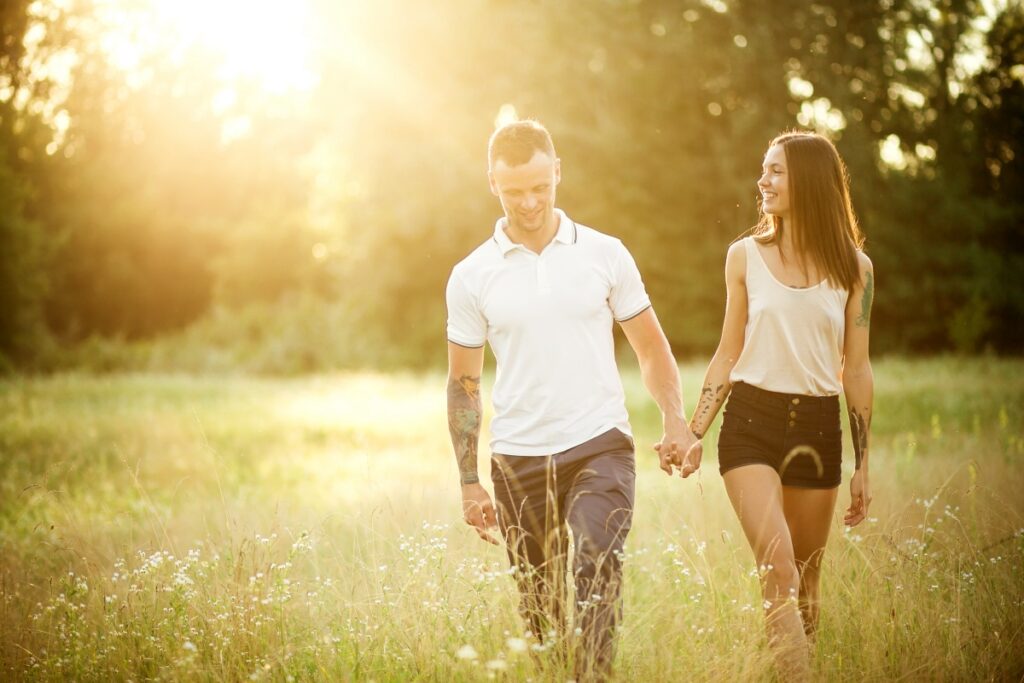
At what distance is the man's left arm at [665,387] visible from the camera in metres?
4.43

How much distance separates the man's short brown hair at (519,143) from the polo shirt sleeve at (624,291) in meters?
0.57

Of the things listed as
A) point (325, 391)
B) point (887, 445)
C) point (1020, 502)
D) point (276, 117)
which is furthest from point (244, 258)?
point (1020, 502)

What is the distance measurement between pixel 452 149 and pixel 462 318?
24634 mm

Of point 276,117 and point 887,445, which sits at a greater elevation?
point 276,117

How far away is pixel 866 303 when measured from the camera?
15.1ft

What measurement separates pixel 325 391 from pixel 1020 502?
1708 centimetres

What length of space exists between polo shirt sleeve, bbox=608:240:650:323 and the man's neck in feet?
1.00

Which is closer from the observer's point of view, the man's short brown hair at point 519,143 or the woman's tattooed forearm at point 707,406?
the man's short brown hair at point 519,143

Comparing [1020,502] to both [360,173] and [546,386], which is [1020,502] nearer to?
[546,386]

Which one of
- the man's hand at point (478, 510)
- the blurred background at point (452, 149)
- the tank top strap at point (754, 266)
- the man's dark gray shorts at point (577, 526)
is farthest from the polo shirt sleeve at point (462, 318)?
the blurred background at point (452, 149)

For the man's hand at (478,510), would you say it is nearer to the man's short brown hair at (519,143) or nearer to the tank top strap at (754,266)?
the man's short brown hair at (519,143)

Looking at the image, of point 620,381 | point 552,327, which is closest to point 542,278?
point 552,327

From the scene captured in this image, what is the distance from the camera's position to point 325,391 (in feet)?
71.9

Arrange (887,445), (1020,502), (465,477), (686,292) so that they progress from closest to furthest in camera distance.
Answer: (465,477) → (1020,502) → (887,445) → (686,292)
